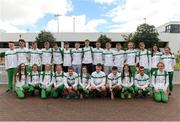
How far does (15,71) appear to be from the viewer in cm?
1060

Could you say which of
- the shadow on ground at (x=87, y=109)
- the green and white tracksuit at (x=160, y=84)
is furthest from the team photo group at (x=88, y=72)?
the shadow on ground at (x=87, y=109)

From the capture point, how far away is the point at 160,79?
975 centimetres

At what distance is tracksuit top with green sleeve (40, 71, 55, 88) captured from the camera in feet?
32.5

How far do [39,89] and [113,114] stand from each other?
3354 mm

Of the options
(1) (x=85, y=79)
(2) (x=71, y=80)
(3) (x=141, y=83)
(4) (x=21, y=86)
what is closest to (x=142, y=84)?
(3) (x=141, y=83)

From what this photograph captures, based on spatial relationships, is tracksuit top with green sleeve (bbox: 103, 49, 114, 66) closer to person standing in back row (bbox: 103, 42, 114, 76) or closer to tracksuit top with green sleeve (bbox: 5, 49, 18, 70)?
person standing in back row (bbox: 103, 42, 114, 76)

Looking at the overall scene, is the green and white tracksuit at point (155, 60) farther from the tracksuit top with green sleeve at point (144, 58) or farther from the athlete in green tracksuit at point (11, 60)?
the athlete in green tracksuit at point (11, 60)

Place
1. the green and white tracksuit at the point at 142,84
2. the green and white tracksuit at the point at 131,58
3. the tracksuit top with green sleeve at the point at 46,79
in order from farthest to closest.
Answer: the green and white tracksuit at the point at 131,58
the tracksuit top with green sleeve at the point at 46,79
the green and white tracksuit at the point at 142,84

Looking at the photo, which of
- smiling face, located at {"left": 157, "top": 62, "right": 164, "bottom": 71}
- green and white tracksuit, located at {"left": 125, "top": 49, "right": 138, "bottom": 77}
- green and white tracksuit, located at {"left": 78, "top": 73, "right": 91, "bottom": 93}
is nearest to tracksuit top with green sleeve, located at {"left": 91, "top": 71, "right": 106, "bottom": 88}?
green and white tracksuit, located at {"left": 78, "top": 73, "right": 91, "bottom": 93}

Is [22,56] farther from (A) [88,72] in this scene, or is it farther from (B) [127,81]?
(B) [127,81]

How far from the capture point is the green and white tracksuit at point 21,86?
9735 millimetres

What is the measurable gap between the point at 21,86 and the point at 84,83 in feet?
6.52

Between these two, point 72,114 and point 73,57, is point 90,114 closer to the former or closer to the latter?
point 72,114

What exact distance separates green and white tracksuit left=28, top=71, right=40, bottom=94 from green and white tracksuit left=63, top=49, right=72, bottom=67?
42.2 inches
